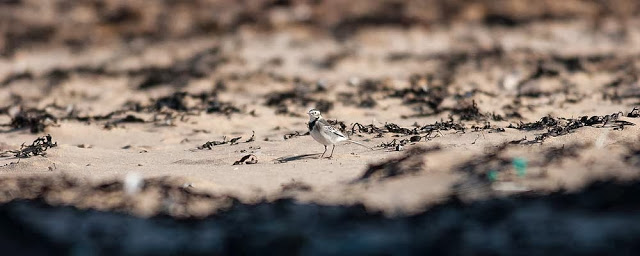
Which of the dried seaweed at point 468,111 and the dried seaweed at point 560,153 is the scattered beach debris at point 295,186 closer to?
the dried seaweed at point 560,153

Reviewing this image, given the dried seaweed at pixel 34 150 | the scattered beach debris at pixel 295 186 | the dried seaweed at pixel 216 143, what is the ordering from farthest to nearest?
the dried seaweed at pixel 216 143
the dried seaweed at pixel 34 150
the scattered beach debris at pixel 295 186

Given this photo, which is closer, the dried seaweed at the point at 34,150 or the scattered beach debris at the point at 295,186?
the scattered beach debris at the point at 295,186

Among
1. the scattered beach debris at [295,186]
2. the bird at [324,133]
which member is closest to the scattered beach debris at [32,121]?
the bird at [324,133]

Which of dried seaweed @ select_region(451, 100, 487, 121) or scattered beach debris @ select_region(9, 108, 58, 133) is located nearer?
dried seaweed @ select_region(451, 100, 487, 121)

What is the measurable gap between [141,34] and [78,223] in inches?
482

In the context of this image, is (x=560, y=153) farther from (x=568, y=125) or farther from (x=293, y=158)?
(x=293, y=158)

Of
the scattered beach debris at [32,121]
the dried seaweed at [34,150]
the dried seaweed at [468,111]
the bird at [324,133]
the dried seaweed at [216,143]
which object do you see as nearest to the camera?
the bird at [324,133]

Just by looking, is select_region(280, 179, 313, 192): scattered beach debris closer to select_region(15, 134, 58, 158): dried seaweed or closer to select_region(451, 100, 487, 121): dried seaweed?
select_region(15, 134, 58, 158): dried seaweed

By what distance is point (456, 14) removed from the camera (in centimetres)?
1842

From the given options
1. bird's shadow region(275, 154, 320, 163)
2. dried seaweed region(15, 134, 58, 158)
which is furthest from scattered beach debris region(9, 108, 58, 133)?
bird's shadow region(275, 154, 320, 163)

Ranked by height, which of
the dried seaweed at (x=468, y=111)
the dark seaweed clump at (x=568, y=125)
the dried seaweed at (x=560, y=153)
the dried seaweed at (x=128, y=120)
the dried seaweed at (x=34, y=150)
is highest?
the dried seaweed at (x=128, y=120)

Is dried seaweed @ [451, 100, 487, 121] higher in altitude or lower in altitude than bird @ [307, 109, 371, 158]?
higher

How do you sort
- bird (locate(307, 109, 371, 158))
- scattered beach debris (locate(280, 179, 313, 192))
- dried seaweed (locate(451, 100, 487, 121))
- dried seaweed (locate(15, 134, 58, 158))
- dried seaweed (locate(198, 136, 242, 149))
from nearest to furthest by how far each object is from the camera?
scattered beach debris (locate(280, 179, 313, 192))
bird (locate(307, 109, 371, 158))
dried seaweed (locate(15, 134, 58, 158))
dried seaweed (locate(198, 136, 242, 149))
dried seaweed (locate(451, 100, 487, 121))

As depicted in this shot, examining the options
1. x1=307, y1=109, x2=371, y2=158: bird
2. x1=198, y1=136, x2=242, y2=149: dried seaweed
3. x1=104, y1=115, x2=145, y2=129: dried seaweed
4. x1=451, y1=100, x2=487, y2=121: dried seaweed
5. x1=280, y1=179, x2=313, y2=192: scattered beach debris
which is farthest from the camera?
x1=104, y1=115, x2=145, y2=129: dried seaweed
